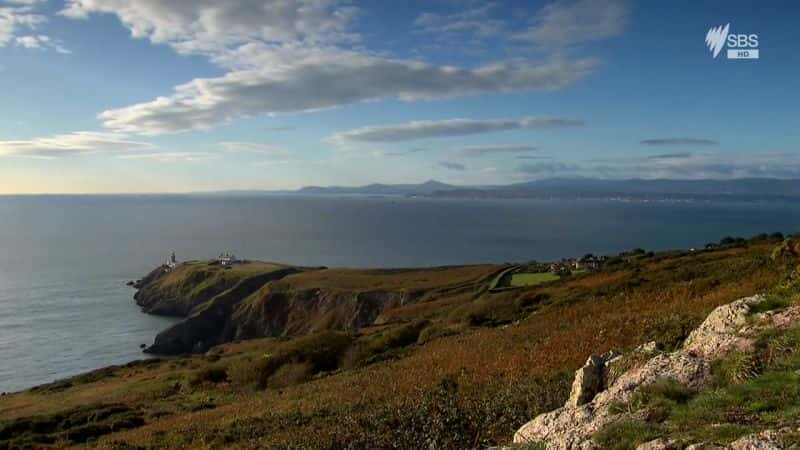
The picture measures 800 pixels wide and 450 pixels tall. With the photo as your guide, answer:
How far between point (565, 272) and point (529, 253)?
114367mm

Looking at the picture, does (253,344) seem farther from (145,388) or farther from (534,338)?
(534,338)

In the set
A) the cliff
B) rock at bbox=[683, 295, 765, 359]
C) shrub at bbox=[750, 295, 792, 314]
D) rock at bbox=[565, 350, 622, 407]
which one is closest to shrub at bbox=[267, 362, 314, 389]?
rock at bbox=[565, 350, 622, 407]

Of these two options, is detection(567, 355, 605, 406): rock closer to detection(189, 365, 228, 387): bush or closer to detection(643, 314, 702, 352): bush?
detection(643, 314, 702, 352): bush

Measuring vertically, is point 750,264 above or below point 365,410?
above

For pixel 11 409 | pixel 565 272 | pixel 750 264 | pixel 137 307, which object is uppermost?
pixel 750 264

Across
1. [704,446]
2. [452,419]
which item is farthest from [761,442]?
[452,419]

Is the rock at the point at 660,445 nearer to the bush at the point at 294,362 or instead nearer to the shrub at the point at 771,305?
the shrub at the point at 771,305

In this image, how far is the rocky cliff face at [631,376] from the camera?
984 cm

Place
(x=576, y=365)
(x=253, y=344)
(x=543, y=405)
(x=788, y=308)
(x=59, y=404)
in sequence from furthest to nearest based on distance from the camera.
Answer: (x=253, y=344), (x=59, y=404), (x=576, y=365), (x=543, y=405), (x=788, y=308)

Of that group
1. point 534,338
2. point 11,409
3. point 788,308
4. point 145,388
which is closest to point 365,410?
point 534,338

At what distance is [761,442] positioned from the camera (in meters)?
7.11

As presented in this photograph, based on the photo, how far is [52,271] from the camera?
6181 inches

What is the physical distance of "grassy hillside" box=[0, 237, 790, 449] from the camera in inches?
586

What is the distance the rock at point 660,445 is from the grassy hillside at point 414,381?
4.96 m
